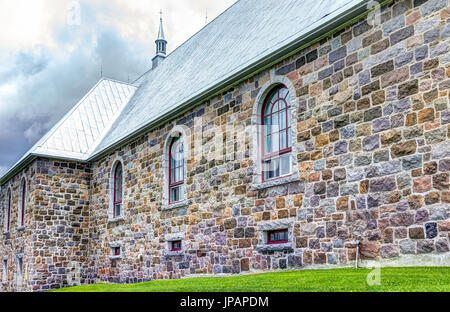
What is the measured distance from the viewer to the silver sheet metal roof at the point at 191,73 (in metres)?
11.8

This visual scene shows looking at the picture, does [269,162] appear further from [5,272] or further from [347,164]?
[5,272]

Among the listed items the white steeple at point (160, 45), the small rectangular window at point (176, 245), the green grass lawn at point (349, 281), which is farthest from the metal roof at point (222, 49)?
the white steeple at point (160, 45)

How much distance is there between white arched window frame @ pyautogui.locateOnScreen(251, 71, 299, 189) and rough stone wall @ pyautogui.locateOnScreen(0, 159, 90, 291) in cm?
1133

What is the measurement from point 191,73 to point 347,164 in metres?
9.48

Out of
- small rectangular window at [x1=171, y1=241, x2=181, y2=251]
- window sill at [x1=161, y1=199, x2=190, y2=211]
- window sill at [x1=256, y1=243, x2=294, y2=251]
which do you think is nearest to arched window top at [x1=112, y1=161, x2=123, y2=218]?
window sill at [x1=161, y1=199, x2=190, y2=211]

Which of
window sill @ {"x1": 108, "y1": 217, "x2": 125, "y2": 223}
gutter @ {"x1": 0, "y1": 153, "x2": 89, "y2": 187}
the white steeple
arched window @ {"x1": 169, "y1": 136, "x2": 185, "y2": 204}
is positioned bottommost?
window sill @ {"x1": 108, "y1": 217, "x2": 125, "y2": 223}

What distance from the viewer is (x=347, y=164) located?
9.30 meters

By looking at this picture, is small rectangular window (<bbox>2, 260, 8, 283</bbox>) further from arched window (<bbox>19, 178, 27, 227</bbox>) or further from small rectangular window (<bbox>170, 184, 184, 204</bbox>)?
small rectangular window (<bbox>170, 184, 184, 204</bbox>)

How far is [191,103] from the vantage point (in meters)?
14.2

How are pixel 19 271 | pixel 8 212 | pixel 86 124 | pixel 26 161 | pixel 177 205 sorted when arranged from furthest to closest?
pixel 8 212, pixel 86 124, pixel 19 271, pixel 26 161, pixel 177 205

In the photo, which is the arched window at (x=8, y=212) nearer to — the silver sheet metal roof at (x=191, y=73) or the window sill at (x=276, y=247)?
the silver sheet metal roof at (x=191, y=73)

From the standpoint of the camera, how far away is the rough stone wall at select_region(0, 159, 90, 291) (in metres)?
19.6

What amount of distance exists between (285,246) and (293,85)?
11.2 ft

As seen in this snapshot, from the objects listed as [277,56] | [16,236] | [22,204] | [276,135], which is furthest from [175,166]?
[16,236]
